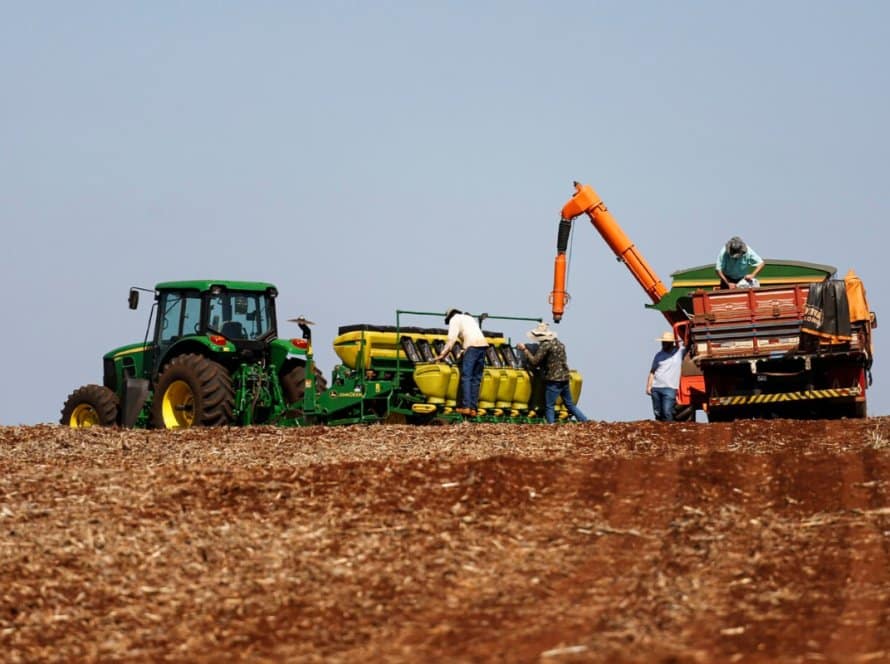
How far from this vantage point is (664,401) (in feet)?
66.6

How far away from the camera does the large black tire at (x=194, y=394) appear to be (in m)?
20.4

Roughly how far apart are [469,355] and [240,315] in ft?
11.6

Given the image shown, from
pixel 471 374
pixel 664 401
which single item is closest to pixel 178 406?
pixel 471 374

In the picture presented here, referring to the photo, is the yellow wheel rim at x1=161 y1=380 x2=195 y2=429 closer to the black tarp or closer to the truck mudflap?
the truck mudflap

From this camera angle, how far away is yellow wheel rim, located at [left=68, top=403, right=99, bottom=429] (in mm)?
23062

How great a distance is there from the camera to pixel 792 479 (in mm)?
11703

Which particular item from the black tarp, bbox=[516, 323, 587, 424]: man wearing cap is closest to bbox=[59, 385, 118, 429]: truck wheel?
bbox=[516, 323, 587, 424]: man wearing cap

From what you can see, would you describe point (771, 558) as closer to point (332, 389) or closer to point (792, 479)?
point (792, 479)

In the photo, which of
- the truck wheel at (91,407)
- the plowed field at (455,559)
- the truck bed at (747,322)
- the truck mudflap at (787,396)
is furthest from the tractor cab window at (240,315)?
the plowed field at (455,559)

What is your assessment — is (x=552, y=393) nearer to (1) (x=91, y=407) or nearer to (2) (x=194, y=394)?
(2) (x=194, y=394)

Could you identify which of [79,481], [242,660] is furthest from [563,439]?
[242,660]

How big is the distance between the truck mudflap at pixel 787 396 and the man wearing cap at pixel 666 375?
600 millimetres

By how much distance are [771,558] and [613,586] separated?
1.25m

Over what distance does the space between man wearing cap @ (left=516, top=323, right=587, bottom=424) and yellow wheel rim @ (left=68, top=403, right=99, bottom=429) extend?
7.06 m
